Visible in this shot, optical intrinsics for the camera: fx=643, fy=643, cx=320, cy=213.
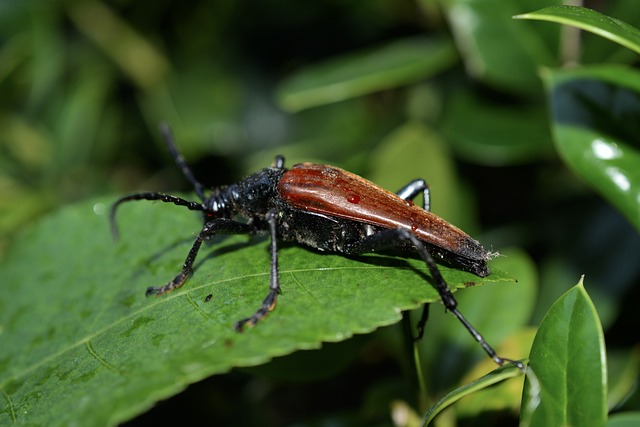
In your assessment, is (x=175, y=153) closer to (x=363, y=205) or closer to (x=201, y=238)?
(x=201, y=238)

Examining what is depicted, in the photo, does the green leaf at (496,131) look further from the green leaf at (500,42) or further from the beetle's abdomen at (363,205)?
the beetle's abdomen at (363,205)

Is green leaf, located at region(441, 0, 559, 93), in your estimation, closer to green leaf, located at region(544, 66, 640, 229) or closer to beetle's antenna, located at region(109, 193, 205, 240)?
green leaf, located at region(544, 66, 640, 229)

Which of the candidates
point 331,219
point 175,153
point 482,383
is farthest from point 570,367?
point 175,153

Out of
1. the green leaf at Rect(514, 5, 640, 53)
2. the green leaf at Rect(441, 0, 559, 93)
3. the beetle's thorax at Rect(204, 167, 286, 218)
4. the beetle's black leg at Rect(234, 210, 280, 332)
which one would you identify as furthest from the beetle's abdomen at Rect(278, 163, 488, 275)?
the green leaf at Rect(441, 0, 559, 93)

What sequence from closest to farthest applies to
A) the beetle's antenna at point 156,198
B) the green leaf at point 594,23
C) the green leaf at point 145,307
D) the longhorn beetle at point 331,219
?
the green leaf at point 594,23 → the green leaf at point 145,307 → the longhorn beetle at point 331,219 → the beetle's antenna at point 156,198

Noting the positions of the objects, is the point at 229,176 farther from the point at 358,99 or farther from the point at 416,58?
the point at 416,58

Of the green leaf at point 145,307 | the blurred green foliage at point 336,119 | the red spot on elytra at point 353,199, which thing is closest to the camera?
the green leaf at point 145,307

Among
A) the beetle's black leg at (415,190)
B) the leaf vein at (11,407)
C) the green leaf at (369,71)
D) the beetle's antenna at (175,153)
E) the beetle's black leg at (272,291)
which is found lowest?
the leaf vein at (11,407)

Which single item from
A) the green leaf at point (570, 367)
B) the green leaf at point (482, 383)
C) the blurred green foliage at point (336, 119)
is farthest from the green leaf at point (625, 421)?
the blurred green foliage at point (336, 119)
